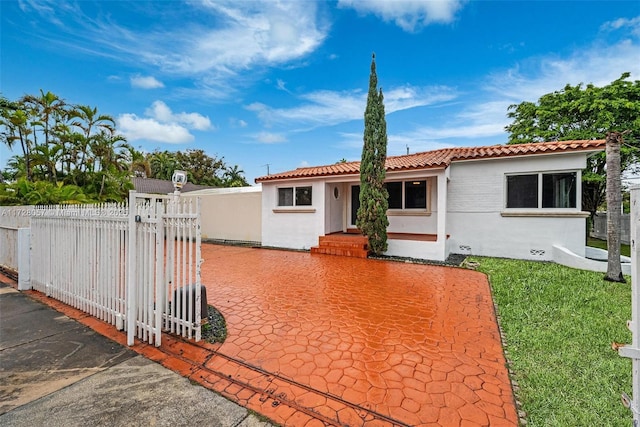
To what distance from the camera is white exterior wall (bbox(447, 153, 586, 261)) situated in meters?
8.79

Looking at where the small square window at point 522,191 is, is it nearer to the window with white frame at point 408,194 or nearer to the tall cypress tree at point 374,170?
the window with white frame at point 408,194

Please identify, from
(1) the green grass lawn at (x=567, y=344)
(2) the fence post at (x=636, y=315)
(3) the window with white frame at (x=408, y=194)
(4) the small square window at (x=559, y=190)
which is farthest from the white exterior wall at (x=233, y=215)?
(2) the fence post at (x=636, y=315)

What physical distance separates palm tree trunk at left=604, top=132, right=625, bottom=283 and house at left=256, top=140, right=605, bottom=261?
2.05 m

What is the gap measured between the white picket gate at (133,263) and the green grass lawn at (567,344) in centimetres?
412

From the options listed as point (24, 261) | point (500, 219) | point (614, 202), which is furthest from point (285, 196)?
point (614, 202)

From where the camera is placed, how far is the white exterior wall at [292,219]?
1154cm

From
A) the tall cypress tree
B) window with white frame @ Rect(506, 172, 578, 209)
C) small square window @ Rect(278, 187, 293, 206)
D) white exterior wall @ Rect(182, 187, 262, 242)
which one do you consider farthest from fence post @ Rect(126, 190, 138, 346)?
window with white frame @ Rect(506, 172, 578, 209)

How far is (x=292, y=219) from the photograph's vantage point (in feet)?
40.0

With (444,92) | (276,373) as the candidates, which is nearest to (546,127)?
(444,92)

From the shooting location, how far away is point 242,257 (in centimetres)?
1030

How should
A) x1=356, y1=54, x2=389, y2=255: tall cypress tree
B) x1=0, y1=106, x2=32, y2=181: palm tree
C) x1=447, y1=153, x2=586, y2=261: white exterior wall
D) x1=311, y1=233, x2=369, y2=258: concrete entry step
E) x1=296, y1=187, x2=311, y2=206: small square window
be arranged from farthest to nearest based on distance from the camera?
x1=296, y1=187, x2=311, y2=206: small square window
x1=0, y1=106, x2=32, y2=181: palm tree
x1=311, y1=233, x2=369, y2=258: concrete entry step
x1=356, y1=54, x2=389, y2=255: tall cypress tree
x1=447, y1=153, x2=586, y2=261: white exterior wall

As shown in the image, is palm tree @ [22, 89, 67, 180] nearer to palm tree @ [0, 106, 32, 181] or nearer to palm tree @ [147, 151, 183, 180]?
palm tree @ [0, 106, 32, 181]

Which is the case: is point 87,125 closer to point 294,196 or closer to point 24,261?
point 24,261

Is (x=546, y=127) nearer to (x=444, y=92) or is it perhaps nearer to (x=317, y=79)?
(x=444, y=92)
